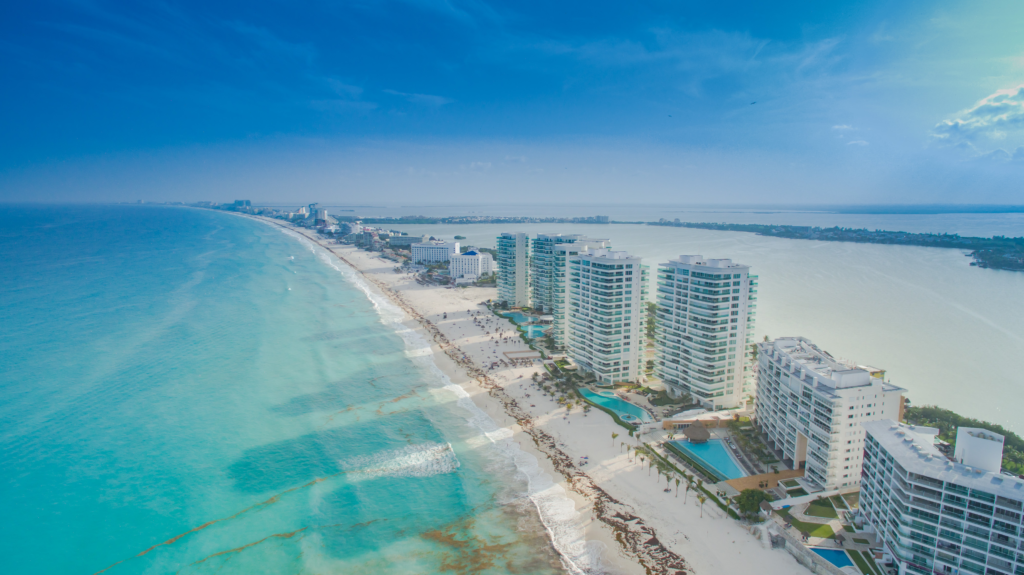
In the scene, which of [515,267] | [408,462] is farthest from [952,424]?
[515,267]

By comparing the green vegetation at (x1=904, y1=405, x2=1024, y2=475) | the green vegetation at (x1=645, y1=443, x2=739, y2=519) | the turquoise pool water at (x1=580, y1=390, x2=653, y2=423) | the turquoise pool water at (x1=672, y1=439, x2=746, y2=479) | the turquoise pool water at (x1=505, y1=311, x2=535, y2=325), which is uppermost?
the turquoise pool water at (x1=505, y1=311, x2=535, y2=325)

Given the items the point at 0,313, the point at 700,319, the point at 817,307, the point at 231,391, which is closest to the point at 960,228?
the point at 817,307

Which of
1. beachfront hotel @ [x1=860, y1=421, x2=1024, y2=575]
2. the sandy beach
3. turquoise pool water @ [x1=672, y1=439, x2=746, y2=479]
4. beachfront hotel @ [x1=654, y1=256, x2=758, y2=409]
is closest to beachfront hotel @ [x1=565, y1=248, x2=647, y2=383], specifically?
beachfront hotel @ [x1=654, y1=256, x2=758, y2=409]

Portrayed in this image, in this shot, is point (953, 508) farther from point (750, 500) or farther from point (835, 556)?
point (750, 500)

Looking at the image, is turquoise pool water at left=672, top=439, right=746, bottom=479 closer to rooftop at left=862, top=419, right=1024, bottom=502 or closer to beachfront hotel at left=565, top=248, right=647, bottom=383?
rooftop at left=862, top=419, right=1024, bottom=502

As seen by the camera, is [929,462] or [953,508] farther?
[929,462]

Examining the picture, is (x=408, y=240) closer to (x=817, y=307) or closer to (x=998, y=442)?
(x=817, y=307)

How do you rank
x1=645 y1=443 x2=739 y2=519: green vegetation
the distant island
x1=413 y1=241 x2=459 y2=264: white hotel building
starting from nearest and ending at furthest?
x1=645 y1=443 x2=739 y2=519: green vegetation < the distant island < x1=413 y1=241 x2=459 y2=264: white hotel building
